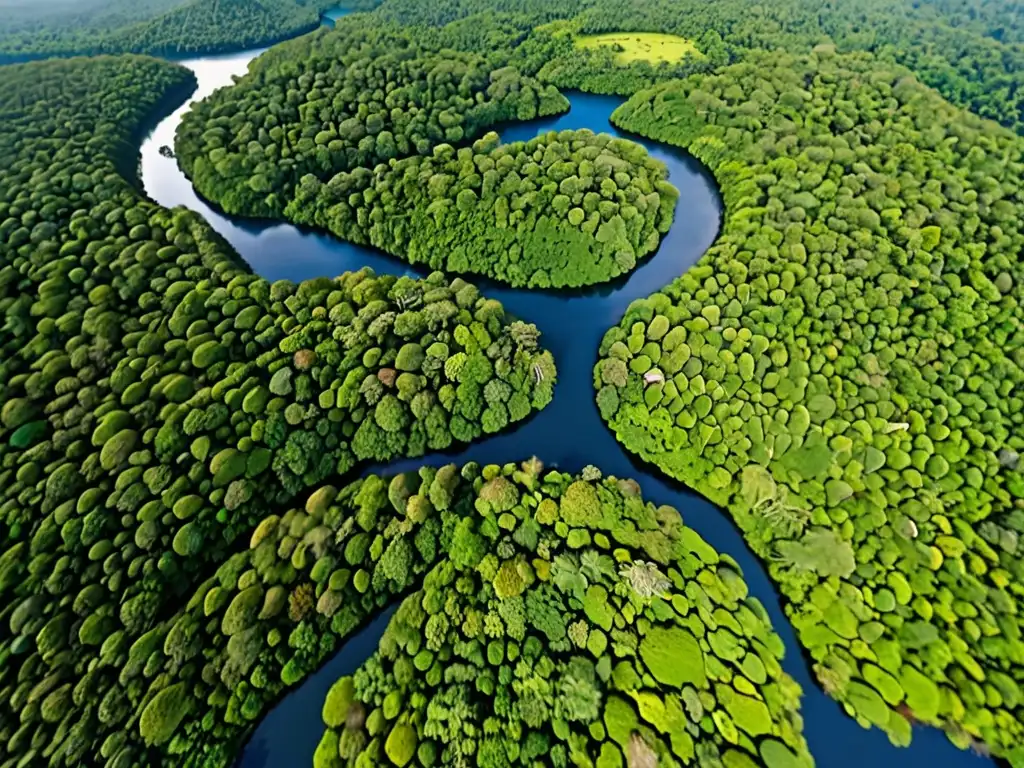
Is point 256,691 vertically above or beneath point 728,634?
above

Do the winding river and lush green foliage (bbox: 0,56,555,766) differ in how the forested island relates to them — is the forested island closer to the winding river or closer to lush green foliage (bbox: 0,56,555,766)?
lush green foliage (bbox: 0,56,555,766)

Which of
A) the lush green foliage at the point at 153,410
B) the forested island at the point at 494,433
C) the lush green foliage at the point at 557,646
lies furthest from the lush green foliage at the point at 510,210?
the lush green foliage at the point at 557,646

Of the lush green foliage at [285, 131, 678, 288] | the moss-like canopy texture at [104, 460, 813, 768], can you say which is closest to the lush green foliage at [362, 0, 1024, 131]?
the lush green foliage at [285, 131, 678, 288]

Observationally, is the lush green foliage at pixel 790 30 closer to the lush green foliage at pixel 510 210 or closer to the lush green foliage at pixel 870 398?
the lush green foliage at pixel 870 398

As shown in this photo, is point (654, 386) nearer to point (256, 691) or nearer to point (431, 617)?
point (431, 617)

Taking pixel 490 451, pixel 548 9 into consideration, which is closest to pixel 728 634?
pixel 490 451
